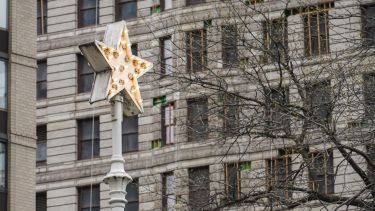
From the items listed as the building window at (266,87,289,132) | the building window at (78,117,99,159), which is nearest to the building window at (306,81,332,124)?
the building window at (266,87,289,132)

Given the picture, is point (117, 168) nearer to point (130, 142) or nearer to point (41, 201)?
point (130, 142)

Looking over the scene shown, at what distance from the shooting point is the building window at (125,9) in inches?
2719

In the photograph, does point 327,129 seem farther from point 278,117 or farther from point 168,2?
point 168,2

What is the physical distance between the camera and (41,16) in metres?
71.0

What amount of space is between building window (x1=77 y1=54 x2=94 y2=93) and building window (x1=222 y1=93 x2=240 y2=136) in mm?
35844

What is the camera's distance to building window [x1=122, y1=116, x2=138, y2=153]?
222 ft

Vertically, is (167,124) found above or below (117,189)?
above

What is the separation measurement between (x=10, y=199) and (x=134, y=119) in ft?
56.3

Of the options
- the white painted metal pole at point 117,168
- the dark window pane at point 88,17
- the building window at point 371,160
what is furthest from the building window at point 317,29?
the dark window pane at point 88,17

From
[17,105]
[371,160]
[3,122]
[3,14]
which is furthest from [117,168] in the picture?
[3,14]

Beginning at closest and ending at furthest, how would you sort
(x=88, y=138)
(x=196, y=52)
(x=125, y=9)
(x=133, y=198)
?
1. (x=196, y=52)
2. (x=133, y=198)
3. (x=88, y=138)
4. (x=125, y=9)

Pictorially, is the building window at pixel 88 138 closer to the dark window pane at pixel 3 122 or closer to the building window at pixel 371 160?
the dark window pane at pixel 3 122

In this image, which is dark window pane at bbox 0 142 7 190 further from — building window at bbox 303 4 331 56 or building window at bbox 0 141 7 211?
building window at bbox 303 4 331 56

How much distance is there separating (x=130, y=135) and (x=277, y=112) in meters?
36.5
